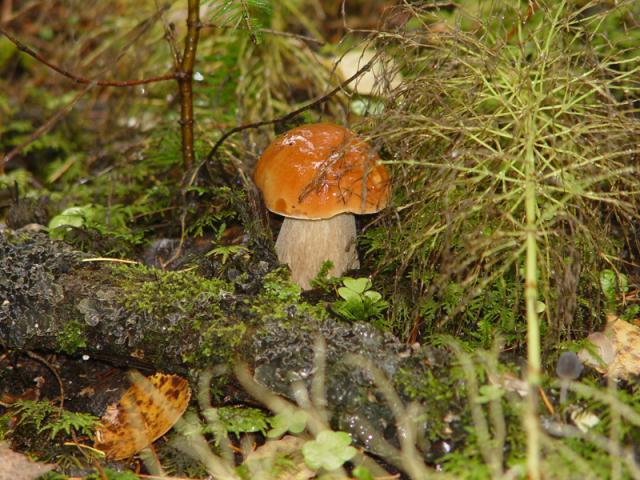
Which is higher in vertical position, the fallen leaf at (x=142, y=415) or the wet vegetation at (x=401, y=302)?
the wet vegetation at (x=401, y=302)

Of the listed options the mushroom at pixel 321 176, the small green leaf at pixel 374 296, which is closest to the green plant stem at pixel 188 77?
the mushroom at pixel 321 176

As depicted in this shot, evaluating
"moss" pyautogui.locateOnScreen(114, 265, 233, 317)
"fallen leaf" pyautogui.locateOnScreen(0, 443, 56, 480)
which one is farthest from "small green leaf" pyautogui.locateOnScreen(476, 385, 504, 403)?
"fallen leaf" pyautogui.locateOnScreen(0, 443, 56, 480)

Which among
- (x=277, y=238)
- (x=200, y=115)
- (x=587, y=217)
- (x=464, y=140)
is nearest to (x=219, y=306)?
(x=277, y=238)

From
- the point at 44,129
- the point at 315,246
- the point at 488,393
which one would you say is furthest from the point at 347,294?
the point at 44,129

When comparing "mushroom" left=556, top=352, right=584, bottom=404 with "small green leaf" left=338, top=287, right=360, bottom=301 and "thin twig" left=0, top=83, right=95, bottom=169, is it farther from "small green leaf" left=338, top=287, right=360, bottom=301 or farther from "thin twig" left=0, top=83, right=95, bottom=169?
"thin twig" left=0, top=83, right=95, bottom=169

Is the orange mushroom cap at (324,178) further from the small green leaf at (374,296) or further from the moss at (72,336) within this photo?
the moss at (72,336)

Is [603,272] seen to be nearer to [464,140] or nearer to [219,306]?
[464,140]

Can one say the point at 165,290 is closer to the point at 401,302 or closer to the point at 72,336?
the point at 72,336
